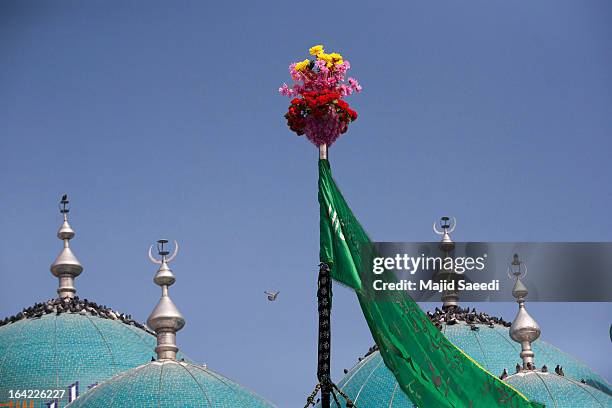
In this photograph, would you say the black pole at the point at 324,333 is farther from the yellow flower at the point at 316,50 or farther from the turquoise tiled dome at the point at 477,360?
the turquoise tiled dome at the point at 477,360

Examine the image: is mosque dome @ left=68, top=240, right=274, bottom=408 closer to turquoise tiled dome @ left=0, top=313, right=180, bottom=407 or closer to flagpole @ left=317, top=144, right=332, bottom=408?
turquoise tiled dome @ left=0, top=313, right=180, bottom=407

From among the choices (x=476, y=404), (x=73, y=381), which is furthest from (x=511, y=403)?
(x=73, y=381)

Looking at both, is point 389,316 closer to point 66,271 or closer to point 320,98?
point 320,98

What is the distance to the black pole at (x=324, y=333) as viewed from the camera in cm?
1983

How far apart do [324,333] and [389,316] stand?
1021mm

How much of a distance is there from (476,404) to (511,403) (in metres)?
0.58

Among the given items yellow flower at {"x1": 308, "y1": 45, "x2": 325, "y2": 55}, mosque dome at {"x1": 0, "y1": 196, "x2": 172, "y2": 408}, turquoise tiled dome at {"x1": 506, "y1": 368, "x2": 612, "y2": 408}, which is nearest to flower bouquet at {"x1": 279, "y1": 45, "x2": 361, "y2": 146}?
yellow flower at {"x1": 308, "y1": 45, "x2": 325, "y2": 55}

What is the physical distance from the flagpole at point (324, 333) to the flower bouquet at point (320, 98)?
157 centimetres

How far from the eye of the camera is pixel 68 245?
1871 inches

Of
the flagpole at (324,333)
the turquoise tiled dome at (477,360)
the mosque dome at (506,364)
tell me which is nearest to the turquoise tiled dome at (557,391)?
the mosque dome at (506,364)

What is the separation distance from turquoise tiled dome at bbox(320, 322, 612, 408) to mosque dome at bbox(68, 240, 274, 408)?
152 inches

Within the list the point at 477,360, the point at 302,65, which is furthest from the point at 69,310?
the point at 302,65

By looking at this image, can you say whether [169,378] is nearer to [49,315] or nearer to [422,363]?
[49,315]

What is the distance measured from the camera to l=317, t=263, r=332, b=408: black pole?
1983cm
